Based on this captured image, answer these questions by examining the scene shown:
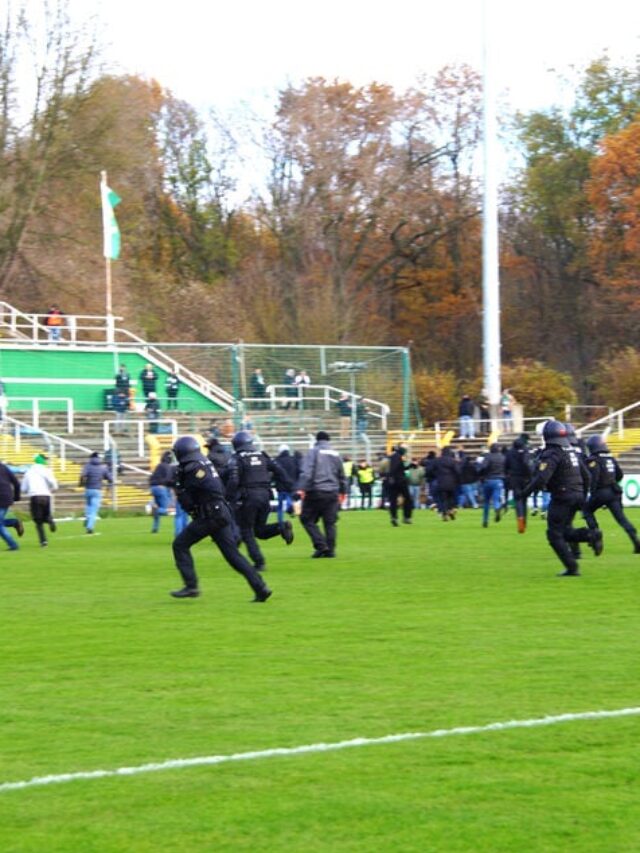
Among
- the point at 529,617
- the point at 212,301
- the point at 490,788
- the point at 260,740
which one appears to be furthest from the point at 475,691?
the point at 212,301

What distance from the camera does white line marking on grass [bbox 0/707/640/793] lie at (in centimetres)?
790

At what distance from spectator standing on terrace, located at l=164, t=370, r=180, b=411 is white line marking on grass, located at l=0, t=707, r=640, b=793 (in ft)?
128

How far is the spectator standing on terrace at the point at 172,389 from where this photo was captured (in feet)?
158

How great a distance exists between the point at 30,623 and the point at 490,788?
8.02m

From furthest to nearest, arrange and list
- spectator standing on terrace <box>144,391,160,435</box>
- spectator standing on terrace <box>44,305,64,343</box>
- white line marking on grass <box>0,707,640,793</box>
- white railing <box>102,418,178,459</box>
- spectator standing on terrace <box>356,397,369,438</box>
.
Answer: spectator standing on terrace <box>44,305,64,343</box>, spectator standing on terrace <box>356,397,369,438</box>, spectator standing on terrace <box>144,391,160,435</box>, white railing <box>102,418,178,459</box>, white line marking on grass <box>0,707,640,793</box>

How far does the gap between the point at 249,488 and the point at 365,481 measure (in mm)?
24268

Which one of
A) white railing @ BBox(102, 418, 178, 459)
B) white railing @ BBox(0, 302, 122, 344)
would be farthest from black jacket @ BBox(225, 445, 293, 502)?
white railing @ BBox(0, 302, 122, 344)

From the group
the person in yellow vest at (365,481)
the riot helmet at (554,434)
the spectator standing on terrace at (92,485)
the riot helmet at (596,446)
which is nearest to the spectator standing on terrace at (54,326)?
the person in yellow vest at (365,481)

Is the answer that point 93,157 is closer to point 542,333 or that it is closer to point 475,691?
point 542,333

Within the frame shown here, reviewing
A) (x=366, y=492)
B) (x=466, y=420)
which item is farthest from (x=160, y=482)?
(x=466, y=420)

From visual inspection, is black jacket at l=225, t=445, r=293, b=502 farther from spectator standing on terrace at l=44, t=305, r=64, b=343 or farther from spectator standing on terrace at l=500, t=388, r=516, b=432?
spectator standing on terrace at l=500, t=388, r=516, b=432

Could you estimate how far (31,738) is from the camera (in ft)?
29.3

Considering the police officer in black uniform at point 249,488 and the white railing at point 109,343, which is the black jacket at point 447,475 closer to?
the white railing at point 109,343

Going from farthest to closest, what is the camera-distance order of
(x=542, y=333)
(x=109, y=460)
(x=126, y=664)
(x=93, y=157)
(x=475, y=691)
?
(x=542, y=333), (x=93, y=157), (x=109, y=460), (x=126, y=664), (x=475, y=691)
